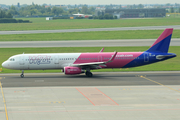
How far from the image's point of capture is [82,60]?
4328 cm

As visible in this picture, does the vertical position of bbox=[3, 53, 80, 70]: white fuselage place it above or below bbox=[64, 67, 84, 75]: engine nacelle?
above

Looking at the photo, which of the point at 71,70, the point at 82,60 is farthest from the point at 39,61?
the point at 82,60

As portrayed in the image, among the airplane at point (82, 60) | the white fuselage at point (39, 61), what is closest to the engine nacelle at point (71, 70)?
the airplane at point (82, 60)

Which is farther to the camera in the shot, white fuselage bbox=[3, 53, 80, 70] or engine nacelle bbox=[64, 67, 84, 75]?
white fuselage bbox=[3, 53, 80, 70]

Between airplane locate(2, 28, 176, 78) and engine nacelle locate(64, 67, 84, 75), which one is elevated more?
airplane locate(2, 28, 176, 78)

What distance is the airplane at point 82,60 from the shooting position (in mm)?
42375

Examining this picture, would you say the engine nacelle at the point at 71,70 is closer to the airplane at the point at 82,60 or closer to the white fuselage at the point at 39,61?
the airplane at the point at 82,60

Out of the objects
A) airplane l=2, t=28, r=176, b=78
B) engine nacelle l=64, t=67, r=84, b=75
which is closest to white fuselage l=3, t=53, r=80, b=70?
airplane l=2, t=28, r=176, b=78

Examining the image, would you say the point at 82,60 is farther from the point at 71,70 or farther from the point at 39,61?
the point at 39,61

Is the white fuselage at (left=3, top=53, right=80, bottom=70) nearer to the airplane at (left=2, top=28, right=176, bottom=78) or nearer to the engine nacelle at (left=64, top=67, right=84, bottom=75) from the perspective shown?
the airplane at (left=2, top=28, right=176, bottom=78)

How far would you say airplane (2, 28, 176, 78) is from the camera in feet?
139

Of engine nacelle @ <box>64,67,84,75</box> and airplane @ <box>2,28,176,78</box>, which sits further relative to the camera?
airplane @ <box>2,28,176,78</box>

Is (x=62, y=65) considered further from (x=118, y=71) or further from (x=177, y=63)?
(x=177, y=63)

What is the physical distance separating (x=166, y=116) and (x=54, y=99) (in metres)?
11.4
